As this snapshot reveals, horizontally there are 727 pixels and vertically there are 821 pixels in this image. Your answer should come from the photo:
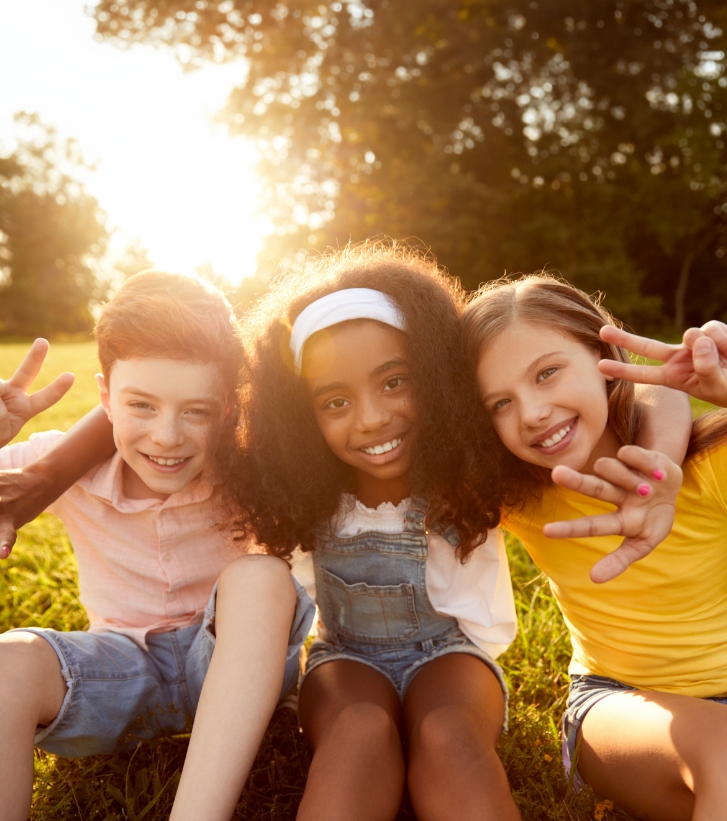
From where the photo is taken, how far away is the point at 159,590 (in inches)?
85.0

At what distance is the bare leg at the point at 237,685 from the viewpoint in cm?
147

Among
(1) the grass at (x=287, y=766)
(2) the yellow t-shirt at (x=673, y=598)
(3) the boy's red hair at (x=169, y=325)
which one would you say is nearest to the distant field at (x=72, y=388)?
(3) the boy's red hair at (x=169, y=325)

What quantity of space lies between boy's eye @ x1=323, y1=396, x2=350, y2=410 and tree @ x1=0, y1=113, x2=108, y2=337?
119ft

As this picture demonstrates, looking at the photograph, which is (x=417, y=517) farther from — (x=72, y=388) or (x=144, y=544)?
(x=72, y=388)

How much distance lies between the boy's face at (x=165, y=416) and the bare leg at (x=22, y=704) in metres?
0.54

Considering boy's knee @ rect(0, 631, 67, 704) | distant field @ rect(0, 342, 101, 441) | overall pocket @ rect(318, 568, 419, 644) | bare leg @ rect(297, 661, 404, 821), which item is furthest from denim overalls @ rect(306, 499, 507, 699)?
distant field @ rect(0, 342, 101, 441)

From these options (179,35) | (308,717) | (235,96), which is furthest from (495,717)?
(235,96)

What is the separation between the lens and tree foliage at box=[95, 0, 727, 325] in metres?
12.5

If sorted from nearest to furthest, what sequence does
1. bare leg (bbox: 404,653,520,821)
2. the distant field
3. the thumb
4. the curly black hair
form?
bare leg (bbox: 404,653,520,821) < the thumb < the curly black hair < the distant field

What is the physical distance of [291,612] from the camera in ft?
5.68

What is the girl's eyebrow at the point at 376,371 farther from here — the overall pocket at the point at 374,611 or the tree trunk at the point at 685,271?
the tree trunk at the point at 685,271

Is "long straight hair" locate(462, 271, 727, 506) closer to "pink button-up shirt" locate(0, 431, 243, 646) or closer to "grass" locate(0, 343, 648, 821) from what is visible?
"grass" locate(0, 343, 648, 821)

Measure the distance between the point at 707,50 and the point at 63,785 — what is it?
53.7 feet

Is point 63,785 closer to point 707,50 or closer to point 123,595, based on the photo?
point 123,595
